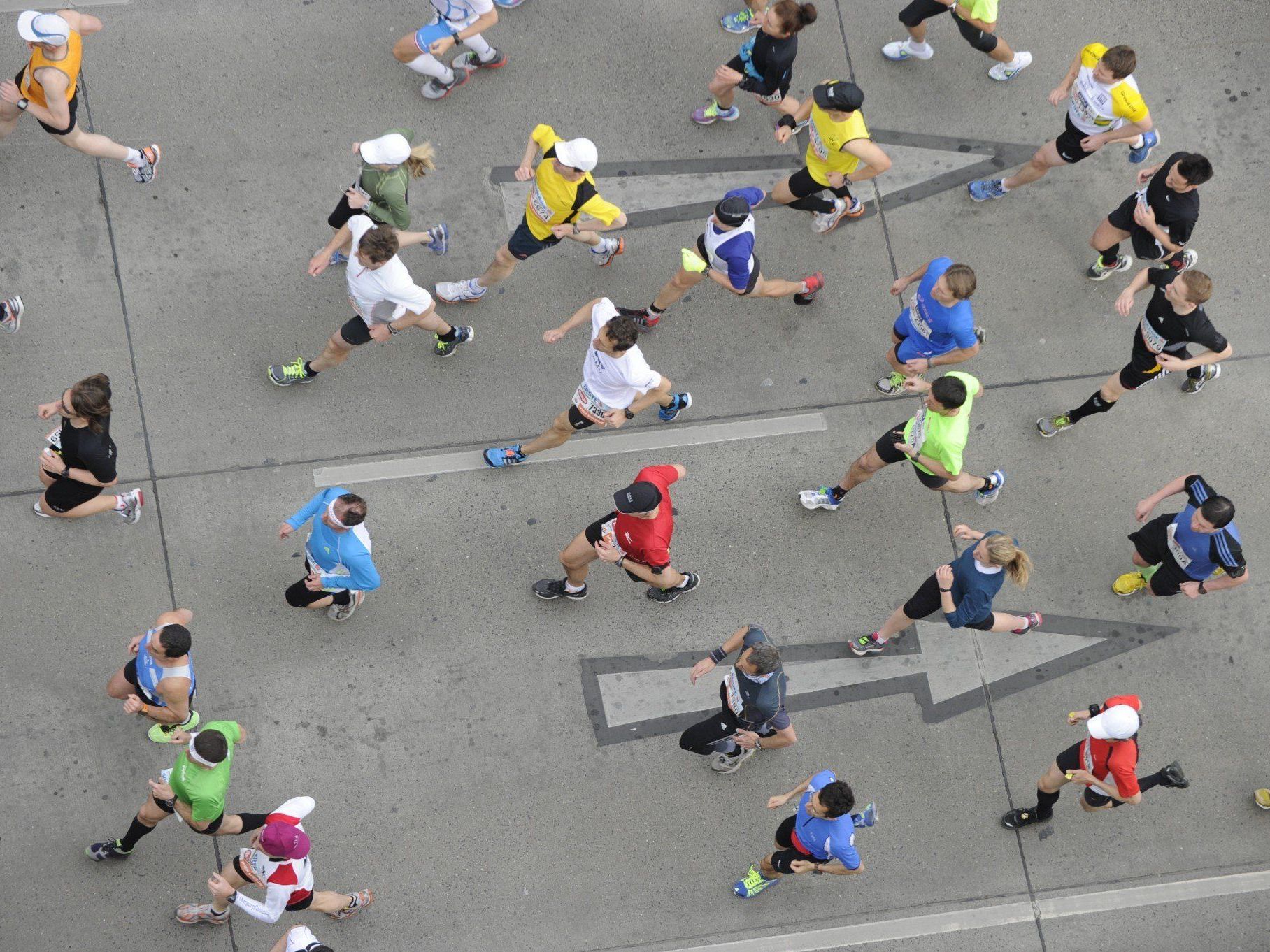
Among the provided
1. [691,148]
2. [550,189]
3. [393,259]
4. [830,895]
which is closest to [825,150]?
[691,148]

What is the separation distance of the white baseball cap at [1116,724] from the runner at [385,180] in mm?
5199

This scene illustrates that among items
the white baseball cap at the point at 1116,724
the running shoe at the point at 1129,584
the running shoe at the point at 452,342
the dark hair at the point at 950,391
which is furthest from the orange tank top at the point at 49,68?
the running shoe at the point at 1129,584

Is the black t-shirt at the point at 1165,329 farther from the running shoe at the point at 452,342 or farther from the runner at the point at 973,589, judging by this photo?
the running shoe at the point at 452,342

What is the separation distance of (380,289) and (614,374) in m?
1.53

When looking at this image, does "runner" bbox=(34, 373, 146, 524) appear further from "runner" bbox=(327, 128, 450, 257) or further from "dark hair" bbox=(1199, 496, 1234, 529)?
"dark hair" bbox=(1199, 496, 1234, 529)

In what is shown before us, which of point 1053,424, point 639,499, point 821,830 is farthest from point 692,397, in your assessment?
point 821,830

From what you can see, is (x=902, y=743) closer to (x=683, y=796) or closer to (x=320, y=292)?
(x=683, y=796)

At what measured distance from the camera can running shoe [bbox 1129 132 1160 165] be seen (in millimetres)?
9078

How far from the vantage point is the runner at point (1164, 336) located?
759cm

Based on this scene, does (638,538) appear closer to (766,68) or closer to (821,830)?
(821,830)

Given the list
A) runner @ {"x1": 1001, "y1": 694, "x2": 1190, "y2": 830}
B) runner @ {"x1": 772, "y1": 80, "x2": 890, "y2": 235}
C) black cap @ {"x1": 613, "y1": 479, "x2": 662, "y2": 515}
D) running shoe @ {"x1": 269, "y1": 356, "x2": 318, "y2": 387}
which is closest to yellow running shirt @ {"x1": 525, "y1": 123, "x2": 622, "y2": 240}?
runner @ {"x1": 772, "y1": 80, "x2": 890, "y2": 235}

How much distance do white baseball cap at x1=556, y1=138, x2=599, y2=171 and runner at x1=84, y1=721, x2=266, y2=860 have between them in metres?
3.89

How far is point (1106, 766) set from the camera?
7117 millimetres

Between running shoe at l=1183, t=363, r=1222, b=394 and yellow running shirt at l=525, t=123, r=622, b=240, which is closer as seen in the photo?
yellow running shirt at l=525, t=123, r=622, b=240
